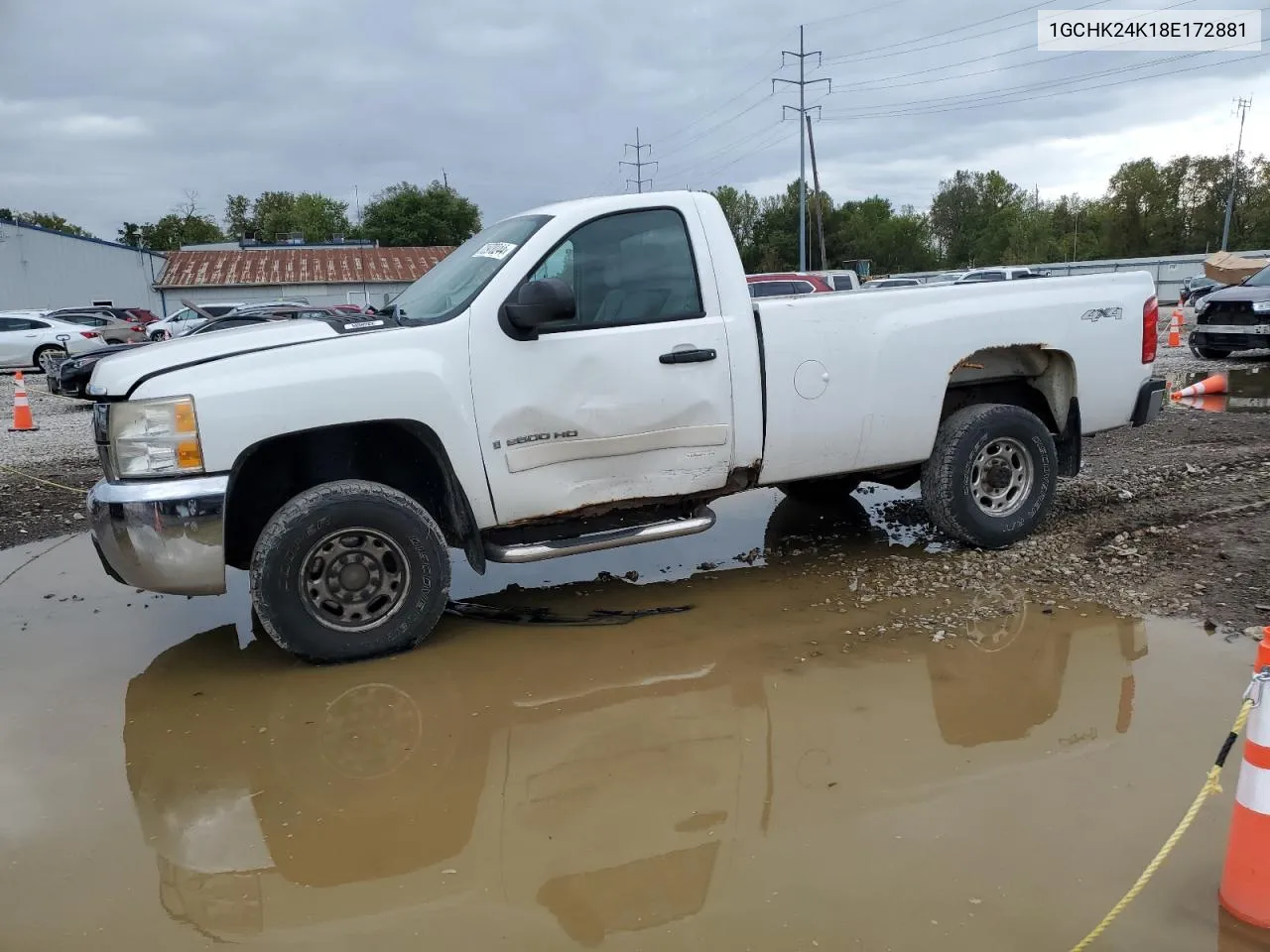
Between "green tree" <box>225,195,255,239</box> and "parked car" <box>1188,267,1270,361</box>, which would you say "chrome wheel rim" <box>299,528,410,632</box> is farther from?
"green tree" <box>225,195,255,239</box>

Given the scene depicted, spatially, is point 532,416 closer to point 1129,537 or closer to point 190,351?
point 190,351

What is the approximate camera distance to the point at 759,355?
4.93 m

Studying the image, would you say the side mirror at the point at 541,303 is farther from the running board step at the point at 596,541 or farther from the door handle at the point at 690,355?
the running board step at the point at 596,541

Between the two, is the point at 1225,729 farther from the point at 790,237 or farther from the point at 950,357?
the point at 790,237

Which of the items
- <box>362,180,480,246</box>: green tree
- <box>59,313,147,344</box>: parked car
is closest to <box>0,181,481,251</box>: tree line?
<box>362,180,480,246</box>: green tree

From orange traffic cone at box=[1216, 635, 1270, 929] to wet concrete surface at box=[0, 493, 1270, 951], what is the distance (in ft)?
0.31

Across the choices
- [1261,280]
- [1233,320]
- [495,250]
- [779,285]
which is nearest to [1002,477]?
[495,250]

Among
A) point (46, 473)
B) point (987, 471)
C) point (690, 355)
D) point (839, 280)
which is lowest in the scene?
point (46, 473)

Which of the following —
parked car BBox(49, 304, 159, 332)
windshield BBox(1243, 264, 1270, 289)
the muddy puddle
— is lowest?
the muddy puddle

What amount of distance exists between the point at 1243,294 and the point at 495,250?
1352cm

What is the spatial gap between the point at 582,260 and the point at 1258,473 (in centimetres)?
554

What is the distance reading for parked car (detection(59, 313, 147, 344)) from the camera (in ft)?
76.0

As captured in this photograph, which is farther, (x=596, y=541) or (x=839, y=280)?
(x=839, y=280)

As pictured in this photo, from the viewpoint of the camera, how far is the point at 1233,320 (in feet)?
46.6
